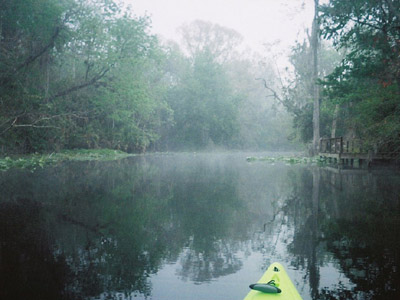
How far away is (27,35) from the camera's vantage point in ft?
84.8

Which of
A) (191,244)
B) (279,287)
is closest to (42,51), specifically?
(191,244)

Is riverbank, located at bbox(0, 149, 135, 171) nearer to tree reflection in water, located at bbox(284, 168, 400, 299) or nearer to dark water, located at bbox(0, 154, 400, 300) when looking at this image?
dark water, located at bbox(0, 154, 400, 300)

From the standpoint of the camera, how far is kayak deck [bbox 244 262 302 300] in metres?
2.77

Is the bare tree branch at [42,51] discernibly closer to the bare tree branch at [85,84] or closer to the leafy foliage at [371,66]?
the bare tree branch at [85,84]

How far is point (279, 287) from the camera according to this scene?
2.98 m

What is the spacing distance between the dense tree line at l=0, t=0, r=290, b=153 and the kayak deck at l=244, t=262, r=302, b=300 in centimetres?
1971

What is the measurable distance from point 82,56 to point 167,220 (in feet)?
101

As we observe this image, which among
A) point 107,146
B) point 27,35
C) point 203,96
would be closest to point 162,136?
point 203,96

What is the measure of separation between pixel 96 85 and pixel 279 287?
113 ft

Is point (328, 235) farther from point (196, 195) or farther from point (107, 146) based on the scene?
point (107, 146)

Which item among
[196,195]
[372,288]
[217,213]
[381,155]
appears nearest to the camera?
[372,288]

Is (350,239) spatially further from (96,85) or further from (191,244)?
(96,85)

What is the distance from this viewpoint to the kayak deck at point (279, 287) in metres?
2.77

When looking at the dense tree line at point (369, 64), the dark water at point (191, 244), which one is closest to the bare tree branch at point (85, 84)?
the dense tree line at point (369, 64)
